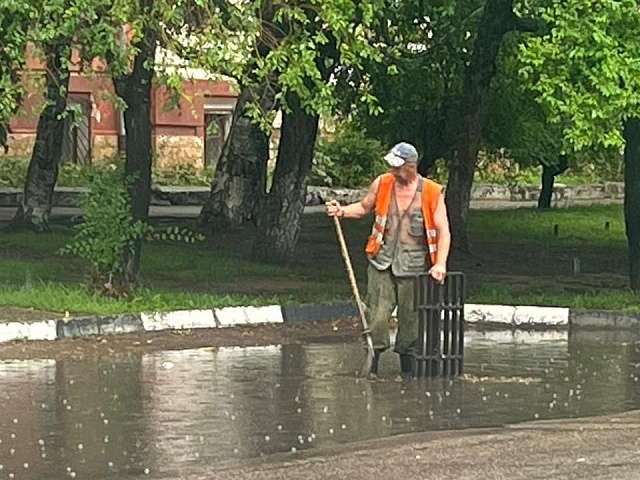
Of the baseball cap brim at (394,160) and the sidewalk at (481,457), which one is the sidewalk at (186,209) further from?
the sidewalk at (481,457)

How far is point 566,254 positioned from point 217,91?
18713 mm

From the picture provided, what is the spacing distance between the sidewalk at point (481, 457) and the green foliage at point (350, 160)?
34071 mm

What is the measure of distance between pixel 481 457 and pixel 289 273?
1266 centimetres

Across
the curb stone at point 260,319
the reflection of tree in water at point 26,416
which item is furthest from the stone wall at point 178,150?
the reflection of tree in water at point 26,416

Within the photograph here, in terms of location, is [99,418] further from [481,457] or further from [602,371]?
[602,371]

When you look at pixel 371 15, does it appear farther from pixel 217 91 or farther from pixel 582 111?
pixel 217 91

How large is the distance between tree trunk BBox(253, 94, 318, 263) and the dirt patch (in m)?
5.52

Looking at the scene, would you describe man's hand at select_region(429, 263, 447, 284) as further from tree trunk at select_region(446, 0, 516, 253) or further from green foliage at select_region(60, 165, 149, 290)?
tree trunk at select_region(446, 0, 516, 253)

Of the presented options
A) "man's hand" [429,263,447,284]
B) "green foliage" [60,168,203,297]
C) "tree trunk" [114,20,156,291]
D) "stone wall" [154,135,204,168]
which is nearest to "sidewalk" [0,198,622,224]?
"stone wall" [154,135,204,168]

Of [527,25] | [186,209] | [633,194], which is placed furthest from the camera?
[186,209]

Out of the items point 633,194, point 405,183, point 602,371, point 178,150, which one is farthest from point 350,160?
point 405,183

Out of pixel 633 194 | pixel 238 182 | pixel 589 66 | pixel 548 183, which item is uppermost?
pixel 589 66

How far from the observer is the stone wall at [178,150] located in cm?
4653

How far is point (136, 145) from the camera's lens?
17.9 meters
